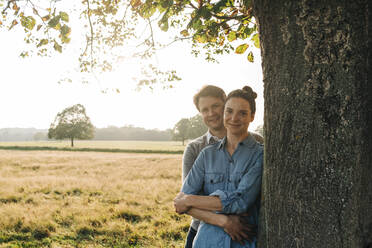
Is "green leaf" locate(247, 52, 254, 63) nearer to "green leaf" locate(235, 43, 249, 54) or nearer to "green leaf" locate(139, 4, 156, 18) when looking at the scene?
"green leaf" locate(235, 43, 249, 54)

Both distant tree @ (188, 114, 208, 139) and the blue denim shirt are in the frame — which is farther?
distant tree @ (188, 114, 208, 139)

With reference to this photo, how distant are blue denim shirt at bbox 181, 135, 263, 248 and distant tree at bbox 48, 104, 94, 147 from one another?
68.9 m

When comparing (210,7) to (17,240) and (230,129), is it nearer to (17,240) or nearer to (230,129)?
(230,129)

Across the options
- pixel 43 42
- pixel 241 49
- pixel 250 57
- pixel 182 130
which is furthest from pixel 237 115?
pixel 182 130

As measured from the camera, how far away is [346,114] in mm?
1758

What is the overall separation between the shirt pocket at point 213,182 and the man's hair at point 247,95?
85 centimetres

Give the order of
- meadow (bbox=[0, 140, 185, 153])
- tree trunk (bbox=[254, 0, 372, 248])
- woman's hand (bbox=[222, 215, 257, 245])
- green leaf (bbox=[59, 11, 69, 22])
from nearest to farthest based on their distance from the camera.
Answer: tree trunk (bbox=[254, 0, 372, 248]), woman's hand (bbox=[222, 215, 257, 245]), green leaf (bbox=[59, 11, 69, 22]), meadow (bbox=[0, 140, 185, 153])

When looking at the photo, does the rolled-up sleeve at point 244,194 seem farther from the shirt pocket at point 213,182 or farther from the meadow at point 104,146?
the meadow at point 104,146

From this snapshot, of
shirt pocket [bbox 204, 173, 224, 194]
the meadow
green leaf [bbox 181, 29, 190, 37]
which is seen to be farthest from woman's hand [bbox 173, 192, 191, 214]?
the meadow

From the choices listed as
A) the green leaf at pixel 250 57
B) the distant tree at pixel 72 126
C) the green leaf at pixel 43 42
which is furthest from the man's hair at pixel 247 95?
the distant tree at pixel 72 126

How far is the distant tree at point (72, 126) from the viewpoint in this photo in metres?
67.8

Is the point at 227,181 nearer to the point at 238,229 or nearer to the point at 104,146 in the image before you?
the point at 238,229

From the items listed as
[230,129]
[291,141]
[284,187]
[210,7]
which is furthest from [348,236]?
[210,7]

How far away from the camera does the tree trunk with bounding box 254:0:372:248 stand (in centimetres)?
175
